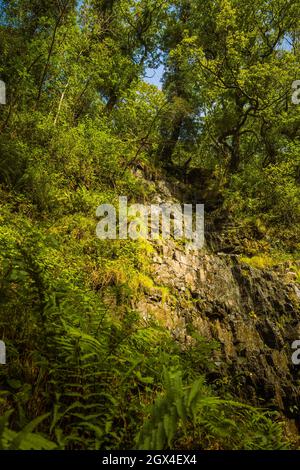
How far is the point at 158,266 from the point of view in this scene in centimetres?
829

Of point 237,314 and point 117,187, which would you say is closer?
point 237,314

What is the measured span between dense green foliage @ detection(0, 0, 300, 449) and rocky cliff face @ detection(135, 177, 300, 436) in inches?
34.4

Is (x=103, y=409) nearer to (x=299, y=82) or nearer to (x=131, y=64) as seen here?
(x=299, y=82)

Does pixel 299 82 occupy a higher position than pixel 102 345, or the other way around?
pixel 299 82

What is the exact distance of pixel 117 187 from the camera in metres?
10.0

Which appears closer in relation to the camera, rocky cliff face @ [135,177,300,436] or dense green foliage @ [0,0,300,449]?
dense green foliage @ [0,0,300,449]

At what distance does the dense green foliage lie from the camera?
2539 millimetres

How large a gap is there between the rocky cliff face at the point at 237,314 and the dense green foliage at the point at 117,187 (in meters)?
0.87

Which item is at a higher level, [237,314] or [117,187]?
[117,187]

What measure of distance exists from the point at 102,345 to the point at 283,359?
5.88m

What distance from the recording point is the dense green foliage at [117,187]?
8.33 feet

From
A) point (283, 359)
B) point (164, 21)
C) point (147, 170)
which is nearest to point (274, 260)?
point (283, 359)

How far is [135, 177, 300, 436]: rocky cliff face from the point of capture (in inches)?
265

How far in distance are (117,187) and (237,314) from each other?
4.91 meters
